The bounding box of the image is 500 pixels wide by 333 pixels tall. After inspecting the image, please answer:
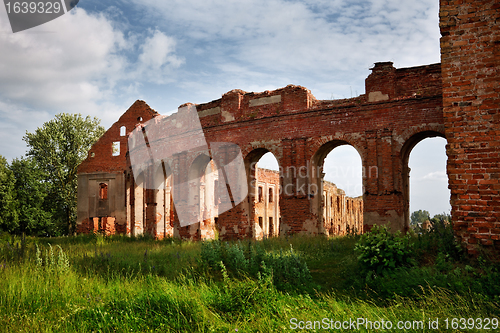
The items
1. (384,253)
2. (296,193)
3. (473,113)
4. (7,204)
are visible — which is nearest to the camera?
(473,113)

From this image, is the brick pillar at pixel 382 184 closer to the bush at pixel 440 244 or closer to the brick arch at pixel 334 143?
the brick arch at pixel 334 143

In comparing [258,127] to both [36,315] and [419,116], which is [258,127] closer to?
[419,116]

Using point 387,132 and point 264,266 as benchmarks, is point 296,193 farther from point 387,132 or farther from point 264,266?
point 264,266

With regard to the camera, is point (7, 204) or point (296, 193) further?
point (7, 204)

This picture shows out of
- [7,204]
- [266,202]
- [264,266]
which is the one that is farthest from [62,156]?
[264,266]

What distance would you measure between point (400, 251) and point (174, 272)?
4.13 m

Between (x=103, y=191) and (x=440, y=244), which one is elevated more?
(x=103, y=191)

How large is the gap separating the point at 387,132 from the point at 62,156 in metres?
28.1

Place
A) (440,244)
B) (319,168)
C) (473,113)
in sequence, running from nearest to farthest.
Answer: (473,113) → (440,244) → (319,168)

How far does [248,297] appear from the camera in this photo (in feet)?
16.6

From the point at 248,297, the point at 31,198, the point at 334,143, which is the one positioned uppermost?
the point at 334,143

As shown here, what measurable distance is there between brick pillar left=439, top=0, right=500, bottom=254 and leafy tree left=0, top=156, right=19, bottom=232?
30.1 meters

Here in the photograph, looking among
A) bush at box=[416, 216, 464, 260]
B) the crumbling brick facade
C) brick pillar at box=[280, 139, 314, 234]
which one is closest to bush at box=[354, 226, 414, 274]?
bush at box=[416, 216, 464, 260]

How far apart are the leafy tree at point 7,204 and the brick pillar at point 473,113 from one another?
98.7 feet
